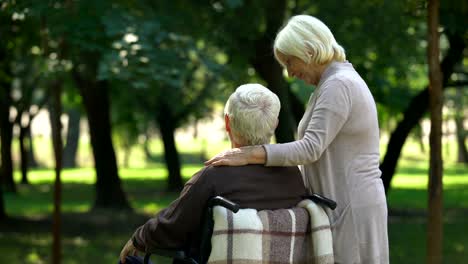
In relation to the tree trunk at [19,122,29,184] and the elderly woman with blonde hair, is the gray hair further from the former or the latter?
the tree trunk at [19,122,29,184]

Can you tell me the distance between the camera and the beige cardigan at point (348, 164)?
3.81 metres

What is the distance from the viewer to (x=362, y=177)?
3.83 meters

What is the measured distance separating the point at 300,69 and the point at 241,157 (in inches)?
17.0

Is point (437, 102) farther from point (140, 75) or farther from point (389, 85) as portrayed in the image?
point (389, 85)

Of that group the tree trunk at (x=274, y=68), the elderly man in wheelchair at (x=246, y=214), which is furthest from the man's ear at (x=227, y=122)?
the tree trunk at (x=274, y=68)

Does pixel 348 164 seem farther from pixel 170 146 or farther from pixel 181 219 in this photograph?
pixel 170 146

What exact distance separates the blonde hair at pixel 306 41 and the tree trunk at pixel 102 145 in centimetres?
1390

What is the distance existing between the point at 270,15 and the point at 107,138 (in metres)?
7.48

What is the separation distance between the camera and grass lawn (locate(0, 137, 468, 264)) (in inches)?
530

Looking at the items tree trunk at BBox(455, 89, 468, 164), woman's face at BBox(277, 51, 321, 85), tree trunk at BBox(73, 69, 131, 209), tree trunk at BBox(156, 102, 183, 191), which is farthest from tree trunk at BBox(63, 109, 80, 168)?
woman's face at BBox(277, 51, 321, 85)

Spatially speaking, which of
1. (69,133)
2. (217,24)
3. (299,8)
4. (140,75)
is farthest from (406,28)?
(69,133)

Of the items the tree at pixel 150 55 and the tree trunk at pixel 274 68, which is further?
the tree trunk at pixel 274 68

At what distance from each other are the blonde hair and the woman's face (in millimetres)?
25

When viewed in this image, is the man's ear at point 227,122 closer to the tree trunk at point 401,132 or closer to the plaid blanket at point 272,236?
Answer: the plaid blanket at point 272,236
